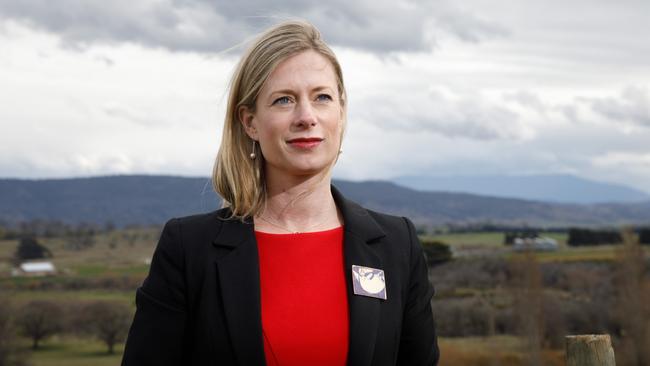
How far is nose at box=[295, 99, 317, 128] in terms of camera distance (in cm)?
363

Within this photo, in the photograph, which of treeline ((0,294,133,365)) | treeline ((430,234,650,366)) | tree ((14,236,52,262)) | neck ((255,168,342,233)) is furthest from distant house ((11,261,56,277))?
neck ((255,168,342,233))

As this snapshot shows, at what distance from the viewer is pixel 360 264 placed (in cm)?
375

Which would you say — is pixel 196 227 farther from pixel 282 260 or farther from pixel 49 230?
pixel 49 230

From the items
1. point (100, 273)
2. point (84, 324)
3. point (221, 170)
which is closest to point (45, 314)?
point (84, 324)

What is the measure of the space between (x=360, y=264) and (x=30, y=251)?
12688 cm

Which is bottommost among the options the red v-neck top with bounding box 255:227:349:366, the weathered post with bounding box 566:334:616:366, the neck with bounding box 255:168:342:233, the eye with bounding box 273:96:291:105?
the weathered post with bounding box 566:334:616:366

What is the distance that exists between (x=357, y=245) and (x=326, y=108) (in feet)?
1.85

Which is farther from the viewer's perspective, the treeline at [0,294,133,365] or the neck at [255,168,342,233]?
the treeline at [0,294,133,365]

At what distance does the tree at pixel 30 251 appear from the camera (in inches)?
4798

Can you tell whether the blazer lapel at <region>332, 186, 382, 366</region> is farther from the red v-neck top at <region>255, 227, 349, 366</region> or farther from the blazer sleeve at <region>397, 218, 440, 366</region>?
the blazer sleeve at <region>397, 218, 440, 366</region>

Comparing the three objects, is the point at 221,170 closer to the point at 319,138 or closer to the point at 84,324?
the point at 319,138

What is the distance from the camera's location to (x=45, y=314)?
84500 millimetres

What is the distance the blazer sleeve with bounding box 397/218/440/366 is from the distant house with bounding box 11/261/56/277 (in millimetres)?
113393

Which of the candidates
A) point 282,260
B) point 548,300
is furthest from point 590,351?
point 548,300
